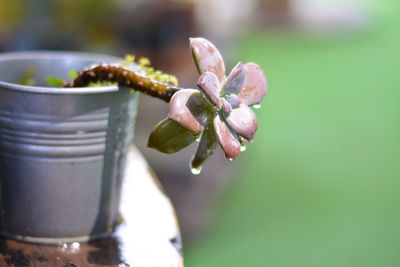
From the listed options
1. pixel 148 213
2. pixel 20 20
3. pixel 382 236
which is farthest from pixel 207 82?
pixel 20 20

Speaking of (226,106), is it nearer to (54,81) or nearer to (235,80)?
(235,80)

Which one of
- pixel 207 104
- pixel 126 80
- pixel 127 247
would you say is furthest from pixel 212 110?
pixel 127 247

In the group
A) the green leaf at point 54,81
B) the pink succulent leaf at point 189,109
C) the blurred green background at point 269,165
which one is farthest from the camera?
the blurred green background at point 269,165

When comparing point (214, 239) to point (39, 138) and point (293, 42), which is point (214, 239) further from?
point (293, 42)

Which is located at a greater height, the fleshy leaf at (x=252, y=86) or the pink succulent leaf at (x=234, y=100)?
the fleshy leaf at (x=252, y=86)

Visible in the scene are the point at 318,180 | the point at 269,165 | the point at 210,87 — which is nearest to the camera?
the point at 210,87

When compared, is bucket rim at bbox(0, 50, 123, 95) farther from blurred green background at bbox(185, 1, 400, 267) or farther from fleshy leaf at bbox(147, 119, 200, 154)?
blurred green background at bbox(185, 1, 400, 267)

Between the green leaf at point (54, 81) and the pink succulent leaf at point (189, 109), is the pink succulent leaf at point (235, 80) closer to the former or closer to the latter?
the pink succulent leaf at point (189, 109)

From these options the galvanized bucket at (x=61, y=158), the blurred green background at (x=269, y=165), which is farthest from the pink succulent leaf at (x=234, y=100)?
the blurred green background at (x=269, y=165)
